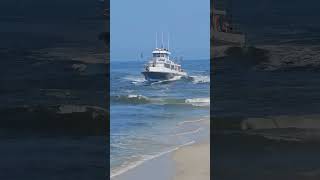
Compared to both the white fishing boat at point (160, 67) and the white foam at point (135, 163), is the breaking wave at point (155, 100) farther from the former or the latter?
the white foam at point (135, 163)

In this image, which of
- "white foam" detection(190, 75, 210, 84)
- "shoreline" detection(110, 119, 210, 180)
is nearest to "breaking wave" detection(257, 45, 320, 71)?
"white foam" detection(190, 75, 210, 84)

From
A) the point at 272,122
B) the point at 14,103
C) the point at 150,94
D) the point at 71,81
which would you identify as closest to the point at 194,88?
the point at 150,94

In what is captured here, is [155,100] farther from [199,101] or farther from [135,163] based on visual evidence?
[135,163]

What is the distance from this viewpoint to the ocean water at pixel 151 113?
328 cm

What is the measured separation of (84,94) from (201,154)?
40.4 inches

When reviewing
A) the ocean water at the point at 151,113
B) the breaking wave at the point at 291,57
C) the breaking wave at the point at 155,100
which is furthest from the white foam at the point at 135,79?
the breaking wave at the point at 291,57

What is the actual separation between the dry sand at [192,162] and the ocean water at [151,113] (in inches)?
2.8

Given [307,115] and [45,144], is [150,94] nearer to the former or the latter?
[45,144]

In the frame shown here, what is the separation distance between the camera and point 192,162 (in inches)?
136

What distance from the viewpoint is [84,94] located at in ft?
9.53

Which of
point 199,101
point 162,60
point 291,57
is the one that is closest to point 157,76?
point 162,60

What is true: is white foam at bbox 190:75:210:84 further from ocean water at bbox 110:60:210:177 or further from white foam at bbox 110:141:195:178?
white foam at bbox 110:141:195:178

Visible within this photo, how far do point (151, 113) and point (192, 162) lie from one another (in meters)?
0.53

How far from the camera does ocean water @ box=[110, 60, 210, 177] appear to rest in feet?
10.8
